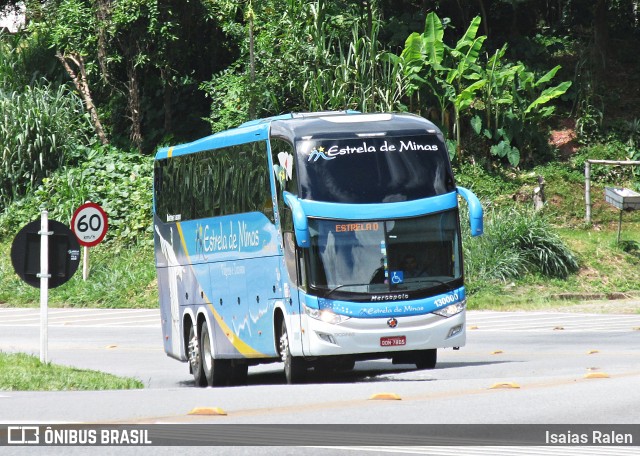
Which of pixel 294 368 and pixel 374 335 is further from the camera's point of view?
pixel 294 368

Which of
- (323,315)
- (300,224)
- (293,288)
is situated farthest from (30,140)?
(323,315)

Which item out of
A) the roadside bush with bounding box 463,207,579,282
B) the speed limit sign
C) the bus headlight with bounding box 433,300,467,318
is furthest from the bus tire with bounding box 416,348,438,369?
the roadside bush with bounding box 463,207,579,282

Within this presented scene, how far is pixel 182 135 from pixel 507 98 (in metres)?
10.5

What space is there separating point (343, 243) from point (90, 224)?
491 centimetres

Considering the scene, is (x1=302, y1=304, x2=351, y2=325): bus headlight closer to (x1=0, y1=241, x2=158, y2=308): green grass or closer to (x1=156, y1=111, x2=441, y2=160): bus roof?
(x1=156, y1=111, x2=441, y2=160): bus roof

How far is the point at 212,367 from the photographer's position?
18.8 meters

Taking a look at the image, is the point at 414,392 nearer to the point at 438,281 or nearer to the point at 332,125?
the point at 438,281

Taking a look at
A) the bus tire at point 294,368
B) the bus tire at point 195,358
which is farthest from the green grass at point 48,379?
the bus tire at point 195,358

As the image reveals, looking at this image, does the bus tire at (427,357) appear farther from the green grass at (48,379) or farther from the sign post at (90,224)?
the sign post at (90,224)

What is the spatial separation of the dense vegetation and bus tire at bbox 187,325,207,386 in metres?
11.2

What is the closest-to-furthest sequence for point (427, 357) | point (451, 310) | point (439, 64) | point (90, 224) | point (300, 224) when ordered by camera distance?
point (300, 224)
point (451, 310)
point (427, 357)
point (90, 224)
point (439, 64)

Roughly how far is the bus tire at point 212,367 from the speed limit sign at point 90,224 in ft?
7.15

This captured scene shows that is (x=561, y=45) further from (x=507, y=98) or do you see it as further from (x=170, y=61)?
(x=170, y=61)

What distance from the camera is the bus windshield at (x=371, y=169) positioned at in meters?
16.6
